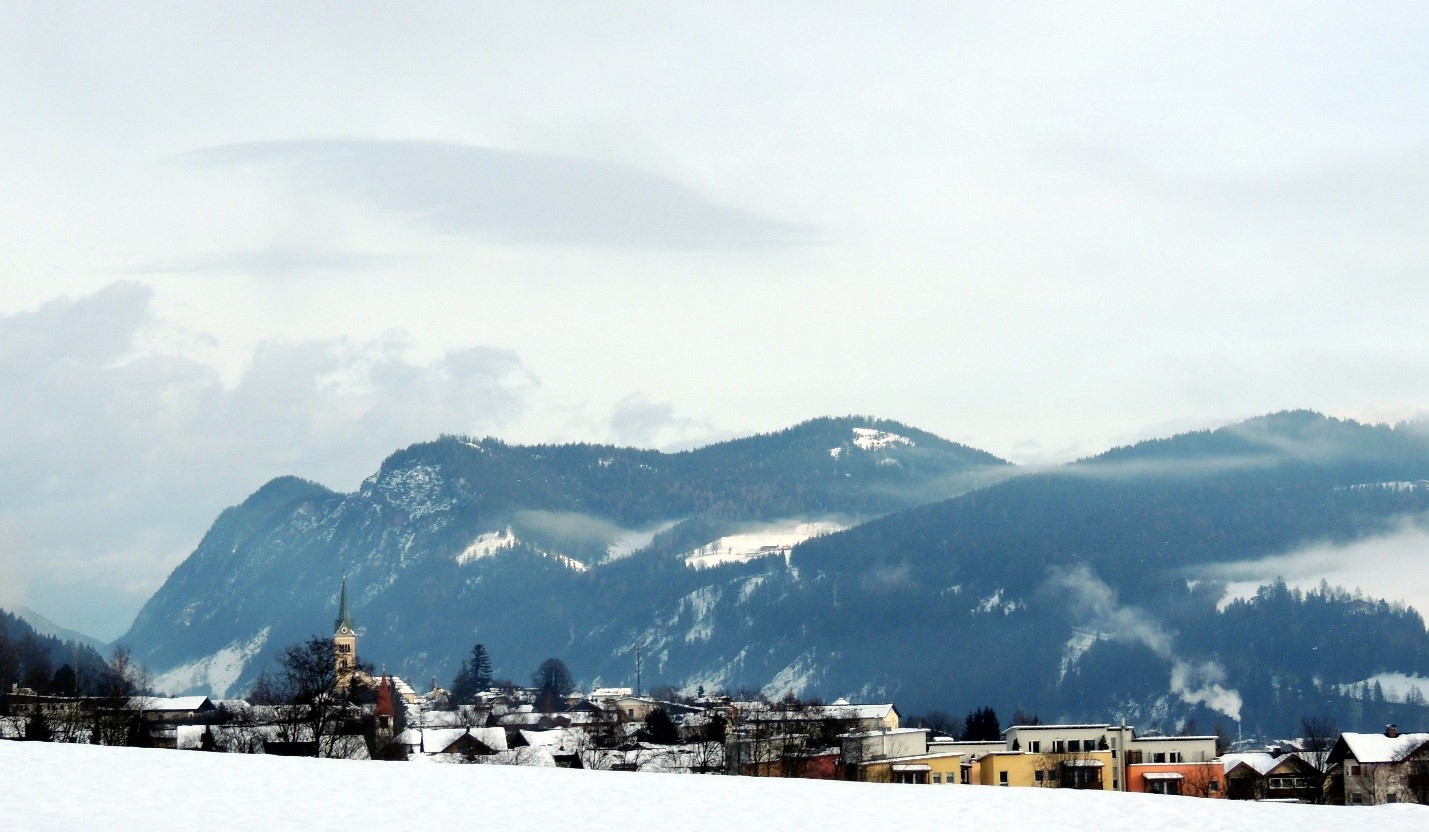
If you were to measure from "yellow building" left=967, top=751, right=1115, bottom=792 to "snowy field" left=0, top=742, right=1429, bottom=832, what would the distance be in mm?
96562

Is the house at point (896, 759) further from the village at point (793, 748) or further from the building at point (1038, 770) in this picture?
the building at point (1038, 770)

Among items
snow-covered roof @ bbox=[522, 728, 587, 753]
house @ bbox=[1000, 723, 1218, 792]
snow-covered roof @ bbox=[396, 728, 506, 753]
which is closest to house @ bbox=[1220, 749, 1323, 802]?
house @ bbox=[1000, 723, 1218, 792]

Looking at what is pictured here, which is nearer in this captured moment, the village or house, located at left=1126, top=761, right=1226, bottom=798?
the village

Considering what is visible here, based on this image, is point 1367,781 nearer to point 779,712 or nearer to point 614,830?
point 779,712

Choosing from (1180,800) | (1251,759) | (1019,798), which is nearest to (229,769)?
(1019,798)

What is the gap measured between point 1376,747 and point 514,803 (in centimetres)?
11468

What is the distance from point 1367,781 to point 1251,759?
104 feet

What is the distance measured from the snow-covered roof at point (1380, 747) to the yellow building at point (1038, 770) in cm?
1895

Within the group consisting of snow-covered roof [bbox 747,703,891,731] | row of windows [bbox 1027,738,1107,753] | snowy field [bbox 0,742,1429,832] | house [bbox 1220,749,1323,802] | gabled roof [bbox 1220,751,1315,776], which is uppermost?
snow-covered roof [bbox 747,703,891,731]

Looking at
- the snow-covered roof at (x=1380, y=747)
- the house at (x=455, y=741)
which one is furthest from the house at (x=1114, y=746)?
the house at (x=455, y=741)

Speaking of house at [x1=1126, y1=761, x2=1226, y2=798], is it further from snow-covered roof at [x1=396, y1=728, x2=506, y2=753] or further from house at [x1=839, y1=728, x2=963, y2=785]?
snow-covered roof at [x1=396, y1=728, x2=506, y2=753]

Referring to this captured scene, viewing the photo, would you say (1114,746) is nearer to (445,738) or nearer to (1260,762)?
(1260,762)

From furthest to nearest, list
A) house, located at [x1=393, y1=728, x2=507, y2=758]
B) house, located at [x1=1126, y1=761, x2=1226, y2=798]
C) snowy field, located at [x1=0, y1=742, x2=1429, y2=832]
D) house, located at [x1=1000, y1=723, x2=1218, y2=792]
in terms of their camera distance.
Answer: house, located at [x1=393, y1=728, x2=507, y2=758] → house, located at [x1=1000, y1=723, x2=1218, y2=792] → house, located at [x1=1126, y1=761, x2=1226, y2=798] → snowy field, located at [x1=0, y1=742, x2=1429, y2=832]

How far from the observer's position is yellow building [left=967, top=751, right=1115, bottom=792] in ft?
464
